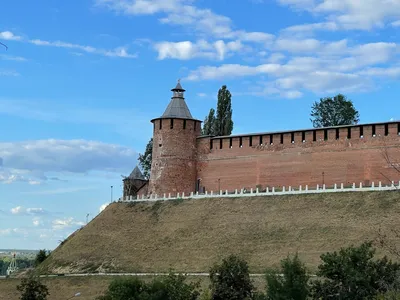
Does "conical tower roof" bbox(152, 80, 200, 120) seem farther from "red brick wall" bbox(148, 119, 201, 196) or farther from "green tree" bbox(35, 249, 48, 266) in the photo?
"green tree" bbox(35, 249, 48, 266)

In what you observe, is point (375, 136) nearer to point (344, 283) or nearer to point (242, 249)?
point (242, 249)

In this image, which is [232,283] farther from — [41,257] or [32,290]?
[41,257]

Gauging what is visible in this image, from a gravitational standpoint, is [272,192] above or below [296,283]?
above

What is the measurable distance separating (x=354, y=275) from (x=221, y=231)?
56.4ft

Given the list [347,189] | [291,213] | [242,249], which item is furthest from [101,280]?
[347,189]

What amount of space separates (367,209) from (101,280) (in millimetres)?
15156

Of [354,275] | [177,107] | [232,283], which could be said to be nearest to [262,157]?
[177,107]

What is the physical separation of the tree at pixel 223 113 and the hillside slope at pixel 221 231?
10767mm

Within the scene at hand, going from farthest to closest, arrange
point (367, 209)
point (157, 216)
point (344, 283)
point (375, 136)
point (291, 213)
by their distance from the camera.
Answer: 1. point (157, 216)
2. point (375, 136)
3. point (291, 213)
4. point (367, 209)
5. point (344, 283)

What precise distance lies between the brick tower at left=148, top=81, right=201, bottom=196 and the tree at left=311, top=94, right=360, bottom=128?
41.8ft

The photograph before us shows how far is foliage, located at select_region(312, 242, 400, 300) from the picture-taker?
A: 26.0 metres

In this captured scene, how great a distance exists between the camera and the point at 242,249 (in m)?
39.7

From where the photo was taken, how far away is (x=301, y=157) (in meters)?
47.8

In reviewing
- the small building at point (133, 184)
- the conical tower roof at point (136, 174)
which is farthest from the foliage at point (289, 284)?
the conical tower roof at point (136, 174)
